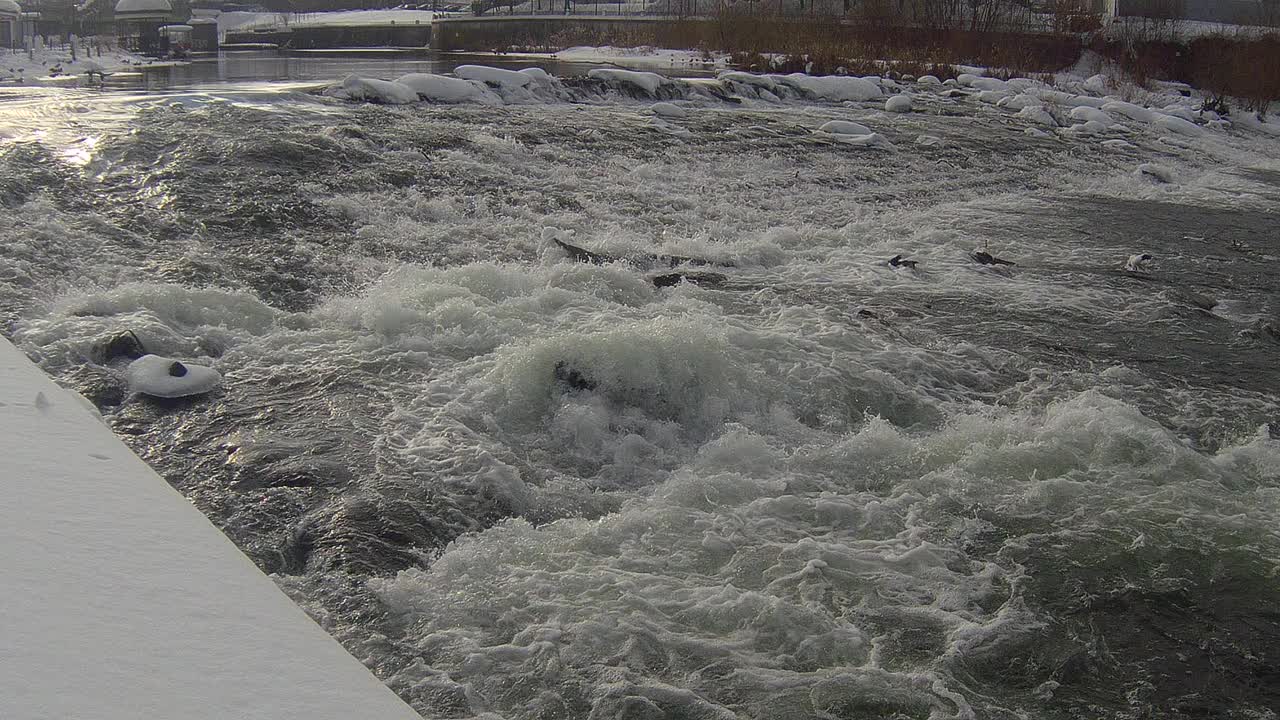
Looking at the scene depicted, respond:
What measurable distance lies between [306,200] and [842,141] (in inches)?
Answer: 357

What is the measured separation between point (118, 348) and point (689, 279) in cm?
414

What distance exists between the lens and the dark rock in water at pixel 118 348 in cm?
577

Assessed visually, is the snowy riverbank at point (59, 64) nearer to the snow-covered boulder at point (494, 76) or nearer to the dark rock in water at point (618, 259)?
the snow-covered boulder at point (494, 76)

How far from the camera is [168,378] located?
17.9ft

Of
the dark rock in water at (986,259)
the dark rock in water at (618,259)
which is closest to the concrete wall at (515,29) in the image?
the dark rock in water at (986,259)

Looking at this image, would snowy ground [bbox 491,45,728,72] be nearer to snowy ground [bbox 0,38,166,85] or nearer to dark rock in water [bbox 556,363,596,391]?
snowy ground [bbox 0,38,166,85]

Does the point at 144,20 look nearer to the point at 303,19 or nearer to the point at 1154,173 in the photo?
the point at 303,19

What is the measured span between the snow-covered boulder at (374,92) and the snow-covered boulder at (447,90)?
0.42 meters

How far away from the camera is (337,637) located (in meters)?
3.45

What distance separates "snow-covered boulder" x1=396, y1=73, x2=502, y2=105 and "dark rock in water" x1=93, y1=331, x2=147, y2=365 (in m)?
11.8

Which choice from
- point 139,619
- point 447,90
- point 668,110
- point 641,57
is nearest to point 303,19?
point 641,57

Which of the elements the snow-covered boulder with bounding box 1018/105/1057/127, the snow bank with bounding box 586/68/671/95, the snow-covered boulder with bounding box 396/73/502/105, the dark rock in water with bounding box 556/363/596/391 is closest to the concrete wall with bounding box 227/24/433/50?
the snow bank with bounding box 586/68/671/95

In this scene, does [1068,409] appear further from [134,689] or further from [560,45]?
[560,45]

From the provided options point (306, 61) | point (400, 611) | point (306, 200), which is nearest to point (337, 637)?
point (400, 611)
